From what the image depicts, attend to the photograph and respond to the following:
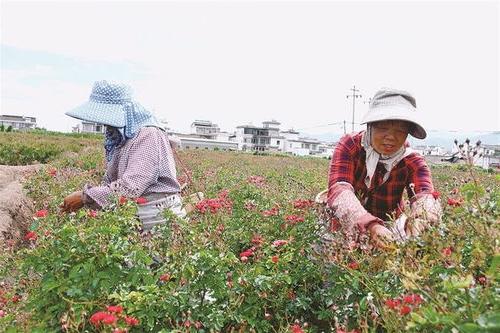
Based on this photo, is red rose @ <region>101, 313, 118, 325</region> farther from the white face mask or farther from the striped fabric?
the white face mask

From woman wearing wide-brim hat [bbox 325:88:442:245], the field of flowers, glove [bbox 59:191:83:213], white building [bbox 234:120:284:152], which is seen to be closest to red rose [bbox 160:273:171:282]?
the field of flowers

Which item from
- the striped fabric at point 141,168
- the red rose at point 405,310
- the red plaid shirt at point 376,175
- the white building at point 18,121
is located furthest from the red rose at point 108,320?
the white building at point 18,121

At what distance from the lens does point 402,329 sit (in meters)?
1.47

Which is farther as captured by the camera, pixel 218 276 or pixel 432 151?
pixel 432 151

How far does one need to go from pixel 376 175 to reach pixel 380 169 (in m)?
0.04

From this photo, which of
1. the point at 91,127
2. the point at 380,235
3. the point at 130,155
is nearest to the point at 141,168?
the point at 130,155

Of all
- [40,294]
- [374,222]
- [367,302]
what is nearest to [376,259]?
[367,302]

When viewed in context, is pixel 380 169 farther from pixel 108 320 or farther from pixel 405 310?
pixel 108 320

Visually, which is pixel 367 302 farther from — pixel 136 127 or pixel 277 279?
pixel 136 127

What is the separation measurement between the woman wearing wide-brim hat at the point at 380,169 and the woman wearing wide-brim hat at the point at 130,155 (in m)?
1.05

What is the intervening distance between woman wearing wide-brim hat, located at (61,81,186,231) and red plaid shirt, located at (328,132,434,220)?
1.03m

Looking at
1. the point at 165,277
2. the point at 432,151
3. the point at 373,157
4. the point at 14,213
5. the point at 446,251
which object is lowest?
the point at 14,213

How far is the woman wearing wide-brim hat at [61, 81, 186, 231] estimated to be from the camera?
10.0ft

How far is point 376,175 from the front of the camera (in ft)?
9.20
